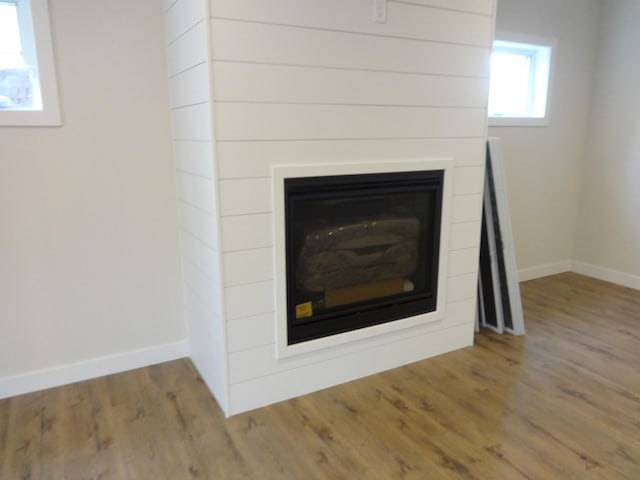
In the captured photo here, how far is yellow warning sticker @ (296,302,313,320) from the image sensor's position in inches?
91.1

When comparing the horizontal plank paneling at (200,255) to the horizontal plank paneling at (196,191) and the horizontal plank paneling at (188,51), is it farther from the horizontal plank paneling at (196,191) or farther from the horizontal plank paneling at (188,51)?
the horizontal plank paneling at (188,51)

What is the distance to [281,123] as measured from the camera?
2070 mm

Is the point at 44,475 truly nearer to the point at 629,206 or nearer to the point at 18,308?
the point at 18,308

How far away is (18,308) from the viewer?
237 centimetres

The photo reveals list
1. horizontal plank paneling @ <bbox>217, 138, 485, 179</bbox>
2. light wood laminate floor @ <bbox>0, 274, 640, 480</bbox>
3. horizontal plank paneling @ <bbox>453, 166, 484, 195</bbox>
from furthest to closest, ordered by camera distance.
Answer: horizontal plank paneling @ <bbox>453, 166, 484, 195</bbox> < horizontal plank paneling @ <bbox>217, 138, 485, 179</bbox> < light wood laminate floor @ <bbox>0, 274, 640, 480</bbox>

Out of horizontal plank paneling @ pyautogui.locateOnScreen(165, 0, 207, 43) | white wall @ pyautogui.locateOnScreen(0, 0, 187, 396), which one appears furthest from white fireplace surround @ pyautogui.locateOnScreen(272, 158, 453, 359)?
white wall @ pyautogui.locateOnScreen(0, 0, 187, 396)

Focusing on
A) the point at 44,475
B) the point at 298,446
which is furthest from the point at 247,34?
the point at 44,475

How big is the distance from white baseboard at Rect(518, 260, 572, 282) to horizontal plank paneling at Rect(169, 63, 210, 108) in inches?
123

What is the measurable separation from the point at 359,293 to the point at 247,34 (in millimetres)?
1359

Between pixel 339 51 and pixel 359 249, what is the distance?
38.2 inches

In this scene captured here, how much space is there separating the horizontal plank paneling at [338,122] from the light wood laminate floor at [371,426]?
4.20 ft

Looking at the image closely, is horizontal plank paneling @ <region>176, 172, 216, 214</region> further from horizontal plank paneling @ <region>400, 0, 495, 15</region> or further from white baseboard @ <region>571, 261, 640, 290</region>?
white baseboard @ <region>571, 261, 640, 290</region>

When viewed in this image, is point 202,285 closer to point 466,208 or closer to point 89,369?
point 89,369

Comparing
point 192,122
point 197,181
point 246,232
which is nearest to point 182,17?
point 192,122
